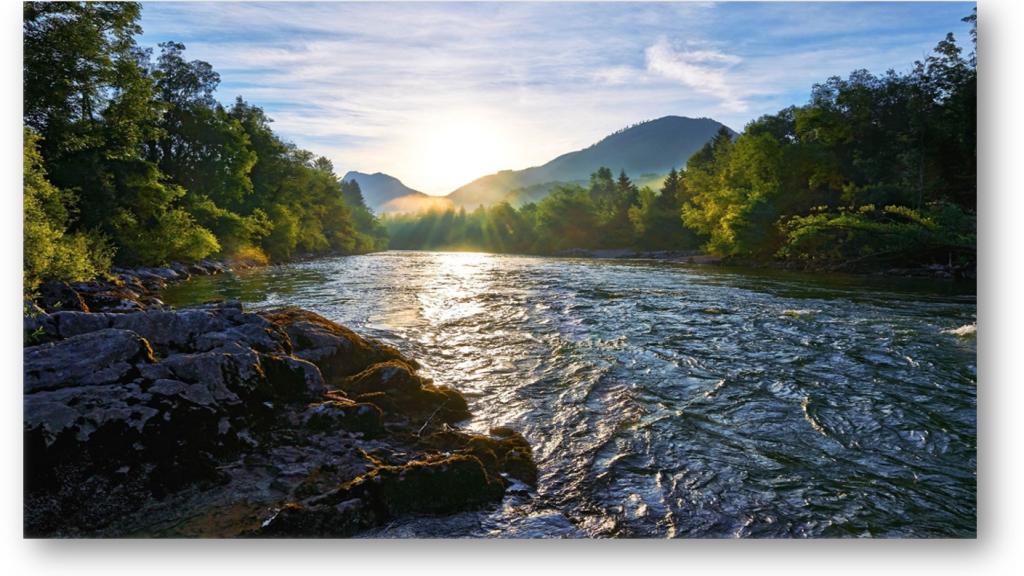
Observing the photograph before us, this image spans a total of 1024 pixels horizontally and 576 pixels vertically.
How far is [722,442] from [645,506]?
154 cm

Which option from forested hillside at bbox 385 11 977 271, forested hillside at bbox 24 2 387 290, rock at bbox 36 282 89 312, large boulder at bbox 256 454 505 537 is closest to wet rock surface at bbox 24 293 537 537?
large boulder at bbox 256 454 505 537

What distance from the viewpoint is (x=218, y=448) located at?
4441 mm

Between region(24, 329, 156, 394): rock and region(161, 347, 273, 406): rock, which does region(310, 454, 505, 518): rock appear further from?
region(24, 329, 156, 394): rock

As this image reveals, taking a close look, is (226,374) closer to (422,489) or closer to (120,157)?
(422,489)

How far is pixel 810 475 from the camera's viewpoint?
15.3 feet

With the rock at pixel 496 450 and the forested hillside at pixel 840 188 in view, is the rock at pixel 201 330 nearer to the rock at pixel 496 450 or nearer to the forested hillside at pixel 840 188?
the rock at pixel 496 450

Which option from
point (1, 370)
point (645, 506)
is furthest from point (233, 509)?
point (1, 370)

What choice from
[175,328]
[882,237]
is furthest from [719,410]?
[882,237]

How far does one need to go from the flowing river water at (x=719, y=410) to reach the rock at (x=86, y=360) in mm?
2675

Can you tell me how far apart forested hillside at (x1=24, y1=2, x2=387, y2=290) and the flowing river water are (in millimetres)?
6396

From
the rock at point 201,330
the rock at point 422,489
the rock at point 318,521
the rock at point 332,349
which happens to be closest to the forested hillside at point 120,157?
the rock at point 201,330

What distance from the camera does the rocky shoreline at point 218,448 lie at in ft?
13.0

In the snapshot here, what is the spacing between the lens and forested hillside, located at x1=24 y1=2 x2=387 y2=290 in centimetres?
1134

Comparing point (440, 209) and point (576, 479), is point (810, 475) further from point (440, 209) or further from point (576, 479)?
point (440, 209)
